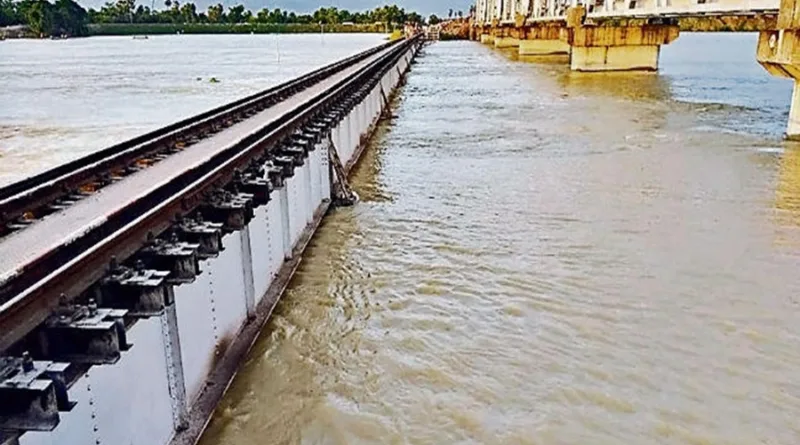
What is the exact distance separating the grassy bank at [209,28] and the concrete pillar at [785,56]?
136m

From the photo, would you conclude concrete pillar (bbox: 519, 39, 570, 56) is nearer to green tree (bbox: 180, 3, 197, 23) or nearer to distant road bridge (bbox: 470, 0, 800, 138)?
distant road bridge (bbox: 470, 0, 800, 138)

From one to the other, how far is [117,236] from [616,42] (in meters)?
32.4

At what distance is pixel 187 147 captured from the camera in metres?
6.38

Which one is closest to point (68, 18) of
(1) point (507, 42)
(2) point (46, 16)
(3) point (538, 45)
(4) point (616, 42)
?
(2) point (46, 16)

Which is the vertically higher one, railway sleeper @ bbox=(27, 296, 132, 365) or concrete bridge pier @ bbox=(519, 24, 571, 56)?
railway sleeper @ bbox=(27, 296, 132, 365)

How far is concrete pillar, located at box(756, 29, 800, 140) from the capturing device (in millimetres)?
12320

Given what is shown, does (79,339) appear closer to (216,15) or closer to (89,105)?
(89,105)

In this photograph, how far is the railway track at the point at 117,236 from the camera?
238cm

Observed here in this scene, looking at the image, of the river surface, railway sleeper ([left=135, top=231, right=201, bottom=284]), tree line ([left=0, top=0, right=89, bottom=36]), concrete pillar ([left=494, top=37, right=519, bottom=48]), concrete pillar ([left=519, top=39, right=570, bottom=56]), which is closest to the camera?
railway sleeper ([left=135, top=231, right=201, bottom=284])

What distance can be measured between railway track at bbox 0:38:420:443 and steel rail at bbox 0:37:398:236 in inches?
0.4

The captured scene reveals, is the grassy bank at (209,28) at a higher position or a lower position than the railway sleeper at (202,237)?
lower

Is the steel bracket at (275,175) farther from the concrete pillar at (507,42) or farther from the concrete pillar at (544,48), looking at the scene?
the concrete pillar at (507,42)

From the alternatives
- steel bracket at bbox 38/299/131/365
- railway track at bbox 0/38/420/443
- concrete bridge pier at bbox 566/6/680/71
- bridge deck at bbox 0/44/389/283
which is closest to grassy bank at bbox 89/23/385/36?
concrete bridge pier at bbox 566/6/680/71

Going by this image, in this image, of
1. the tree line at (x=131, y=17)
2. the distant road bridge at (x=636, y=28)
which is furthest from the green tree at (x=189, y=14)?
the distant road bridge at (x=636, y=28)
